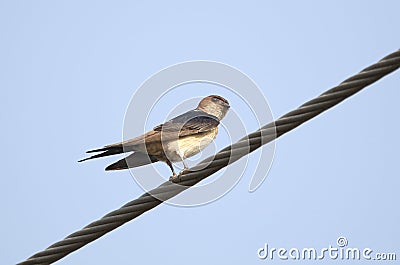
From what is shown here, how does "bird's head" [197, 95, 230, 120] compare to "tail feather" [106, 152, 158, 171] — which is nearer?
"tail feather" [106, 152, 158, 171]

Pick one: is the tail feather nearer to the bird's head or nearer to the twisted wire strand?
the bird's head

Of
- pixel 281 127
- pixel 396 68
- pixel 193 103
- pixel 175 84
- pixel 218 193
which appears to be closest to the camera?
pixel 396 68

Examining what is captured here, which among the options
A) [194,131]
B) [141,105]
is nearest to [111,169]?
[141,105]

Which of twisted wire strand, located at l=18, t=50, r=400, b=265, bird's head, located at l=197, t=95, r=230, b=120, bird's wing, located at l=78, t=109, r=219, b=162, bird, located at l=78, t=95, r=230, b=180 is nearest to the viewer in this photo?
twisted wire strand, located at l=18, t=50, r=400, b=265

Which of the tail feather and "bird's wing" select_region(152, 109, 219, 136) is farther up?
"bird's wing" select_region(152, 109, 219, 136)

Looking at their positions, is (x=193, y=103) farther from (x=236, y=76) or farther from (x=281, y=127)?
(x=281, y=127)

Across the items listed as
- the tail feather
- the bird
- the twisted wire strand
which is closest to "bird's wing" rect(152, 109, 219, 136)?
the bird

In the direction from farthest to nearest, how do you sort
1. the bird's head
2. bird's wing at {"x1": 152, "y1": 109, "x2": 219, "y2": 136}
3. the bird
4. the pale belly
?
the bird's head, bird's wing at {"x1": 152, "y1": 109, "x2": 219, "y2": 136}, the pale belly, the bird

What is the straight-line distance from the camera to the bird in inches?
317

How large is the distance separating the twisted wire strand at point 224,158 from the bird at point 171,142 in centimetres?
189

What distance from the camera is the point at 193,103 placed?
424 inches

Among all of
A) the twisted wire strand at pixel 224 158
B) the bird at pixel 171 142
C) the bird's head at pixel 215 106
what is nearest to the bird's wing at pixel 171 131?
the bird at pixel 171 142

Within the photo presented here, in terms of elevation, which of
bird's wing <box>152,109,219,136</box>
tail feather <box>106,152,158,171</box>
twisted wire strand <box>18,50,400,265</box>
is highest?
bird's wing <box>152,109,219,136</box>

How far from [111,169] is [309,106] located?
133 inches
